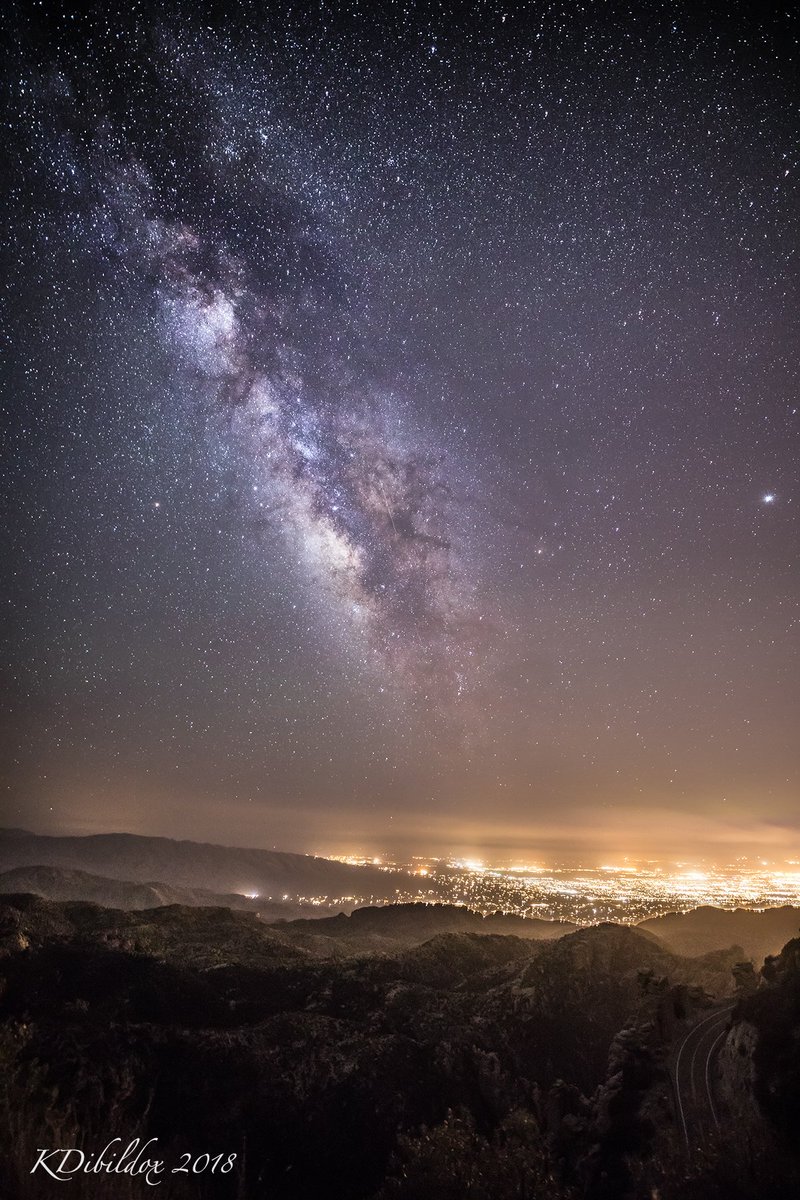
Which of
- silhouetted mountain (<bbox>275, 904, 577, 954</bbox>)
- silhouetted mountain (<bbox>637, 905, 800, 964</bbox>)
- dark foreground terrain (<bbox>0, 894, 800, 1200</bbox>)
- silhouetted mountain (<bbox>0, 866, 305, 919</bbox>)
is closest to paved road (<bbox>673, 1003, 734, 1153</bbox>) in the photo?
dark foreground terrain (<bbox>0, 894, 800, 1200</bbox>)

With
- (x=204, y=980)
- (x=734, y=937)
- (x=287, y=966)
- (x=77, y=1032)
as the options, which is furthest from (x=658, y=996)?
(x=734, y=937)

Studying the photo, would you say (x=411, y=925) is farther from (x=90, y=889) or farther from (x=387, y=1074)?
(x=90, y=889)

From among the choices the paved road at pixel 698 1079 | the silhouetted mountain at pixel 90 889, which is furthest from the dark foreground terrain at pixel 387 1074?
the silhouetted mountain at pixel 90 889

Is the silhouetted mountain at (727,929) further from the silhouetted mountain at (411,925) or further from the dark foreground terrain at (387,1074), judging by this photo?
the dark foreground terrain at (387,1074)

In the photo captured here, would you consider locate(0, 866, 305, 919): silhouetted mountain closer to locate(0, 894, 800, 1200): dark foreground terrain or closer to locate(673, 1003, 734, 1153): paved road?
locate(0, 894, 800, 1200): dark foreground terrain

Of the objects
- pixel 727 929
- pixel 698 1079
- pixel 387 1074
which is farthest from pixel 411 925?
pixel 698 1079
